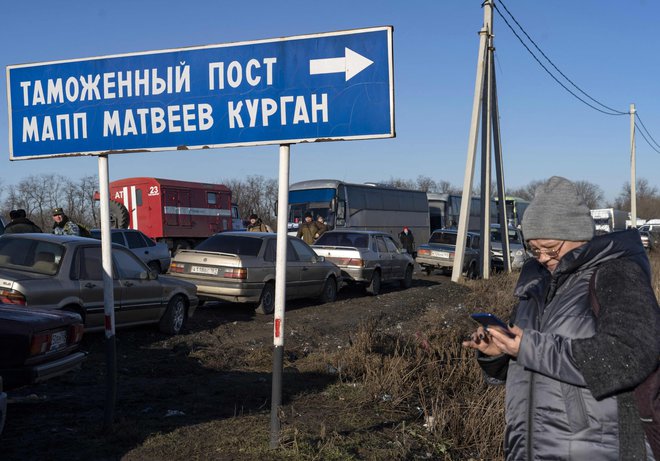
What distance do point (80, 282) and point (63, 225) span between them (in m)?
Answer: 3.39

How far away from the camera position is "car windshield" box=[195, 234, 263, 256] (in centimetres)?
1274

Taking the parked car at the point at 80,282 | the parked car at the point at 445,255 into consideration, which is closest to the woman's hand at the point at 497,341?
the parked car at the point at 80,282

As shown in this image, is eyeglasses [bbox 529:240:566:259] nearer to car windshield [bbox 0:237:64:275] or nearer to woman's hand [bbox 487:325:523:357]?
woman's hand [bbox 487:325:523:357]

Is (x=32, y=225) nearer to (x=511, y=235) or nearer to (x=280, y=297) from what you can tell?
(x=280, y=297)

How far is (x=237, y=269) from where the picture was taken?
12.3 meters

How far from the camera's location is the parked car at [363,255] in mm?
16469

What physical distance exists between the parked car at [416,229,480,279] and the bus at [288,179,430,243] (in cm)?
564

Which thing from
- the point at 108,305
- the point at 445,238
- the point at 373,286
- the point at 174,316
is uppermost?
the point at 108,305

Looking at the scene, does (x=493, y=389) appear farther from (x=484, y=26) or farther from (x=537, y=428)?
(x=484, y=26)

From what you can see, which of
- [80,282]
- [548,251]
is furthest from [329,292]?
[548,251]

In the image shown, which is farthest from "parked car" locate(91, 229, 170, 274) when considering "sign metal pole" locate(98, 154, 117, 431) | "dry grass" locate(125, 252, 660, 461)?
"sign metal pole" locate(98, 154, 117, 431)

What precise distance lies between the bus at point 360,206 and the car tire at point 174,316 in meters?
17.9

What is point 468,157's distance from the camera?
1942 cm

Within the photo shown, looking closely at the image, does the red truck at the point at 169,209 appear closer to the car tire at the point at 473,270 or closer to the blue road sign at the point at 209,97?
the car tire at the point at 473,270
